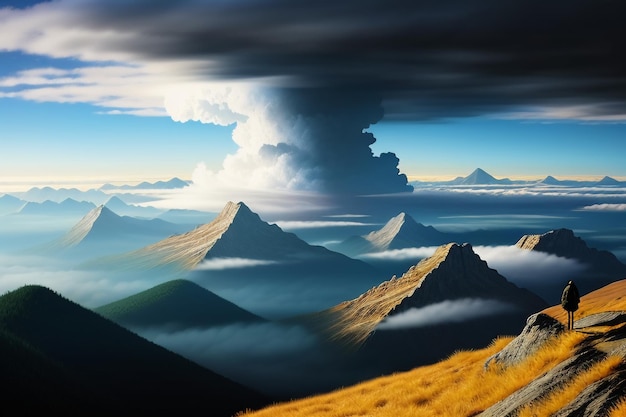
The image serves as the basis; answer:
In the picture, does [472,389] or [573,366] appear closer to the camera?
[573,366]

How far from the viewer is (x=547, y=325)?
130 ft

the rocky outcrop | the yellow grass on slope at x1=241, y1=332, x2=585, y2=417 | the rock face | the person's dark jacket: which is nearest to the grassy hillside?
the yellow grass on slope at x1=241, y1=332, x2=585, y2=417

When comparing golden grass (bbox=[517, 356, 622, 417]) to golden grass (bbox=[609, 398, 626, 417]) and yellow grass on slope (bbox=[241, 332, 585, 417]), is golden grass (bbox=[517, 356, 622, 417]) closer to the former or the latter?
golden grass (bbox=[609, 398, 626, 417])

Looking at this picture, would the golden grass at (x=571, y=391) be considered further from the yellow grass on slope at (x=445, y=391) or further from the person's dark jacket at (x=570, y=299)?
the person's dark jacket at (x=570, y=299)

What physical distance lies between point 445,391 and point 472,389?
4383 millimetres

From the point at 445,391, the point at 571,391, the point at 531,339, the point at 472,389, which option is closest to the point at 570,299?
the point at 531,339

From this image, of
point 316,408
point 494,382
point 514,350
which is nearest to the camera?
point 494,382

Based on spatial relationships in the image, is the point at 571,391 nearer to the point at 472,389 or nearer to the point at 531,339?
the point at 472,389

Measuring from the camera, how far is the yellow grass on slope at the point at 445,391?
35094 mm

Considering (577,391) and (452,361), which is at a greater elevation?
(577,391)

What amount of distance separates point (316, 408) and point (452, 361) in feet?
51.5

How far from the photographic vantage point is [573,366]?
3048 cm

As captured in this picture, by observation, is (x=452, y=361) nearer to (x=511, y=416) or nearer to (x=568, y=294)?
(x=568, y=294)

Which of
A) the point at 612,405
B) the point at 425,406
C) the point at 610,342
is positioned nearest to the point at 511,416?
the point at 612,405
